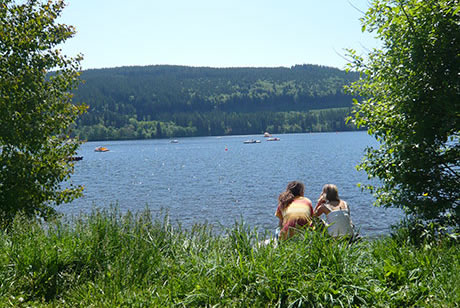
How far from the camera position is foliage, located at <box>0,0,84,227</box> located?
888 centimetres

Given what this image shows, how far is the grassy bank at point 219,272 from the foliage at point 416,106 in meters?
1.28

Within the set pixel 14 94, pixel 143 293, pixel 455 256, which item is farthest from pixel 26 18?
pixel 455 256

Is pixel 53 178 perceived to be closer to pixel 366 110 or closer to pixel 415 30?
pixel 366 110

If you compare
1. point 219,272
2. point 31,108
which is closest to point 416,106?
point 219,272

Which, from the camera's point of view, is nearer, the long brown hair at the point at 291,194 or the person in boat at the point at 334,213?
the person in boat at the point at 334,213

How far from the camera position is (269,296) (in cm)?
423

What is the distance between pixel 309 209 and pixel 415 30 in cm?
347

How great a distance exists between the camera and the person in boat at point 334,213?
24.8ft

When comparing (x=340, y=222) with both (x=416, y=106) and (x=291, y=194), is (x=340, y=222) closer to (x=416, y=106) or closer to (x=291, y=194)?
(x=291, y=194)

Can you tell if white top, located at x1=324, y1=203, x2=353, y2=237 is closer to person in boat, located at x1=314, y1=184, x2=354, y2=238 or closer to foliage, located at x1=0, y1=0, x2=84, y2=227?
person in boat, located at x1=314, y1=184, x2=354, y2=238

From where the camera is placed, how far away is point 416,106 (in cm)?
657

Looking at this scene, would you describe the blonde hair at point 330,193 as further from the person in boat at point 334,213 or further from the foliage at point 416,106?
the foliage at point 416,106

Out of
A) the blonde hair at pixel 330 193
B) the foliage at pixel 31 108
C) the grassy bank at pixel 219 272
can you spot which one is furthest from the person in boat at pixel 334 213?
the foliage at pixel 31 108

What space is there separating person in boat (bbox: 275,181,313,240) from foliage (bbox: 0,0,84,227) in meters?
5.39
